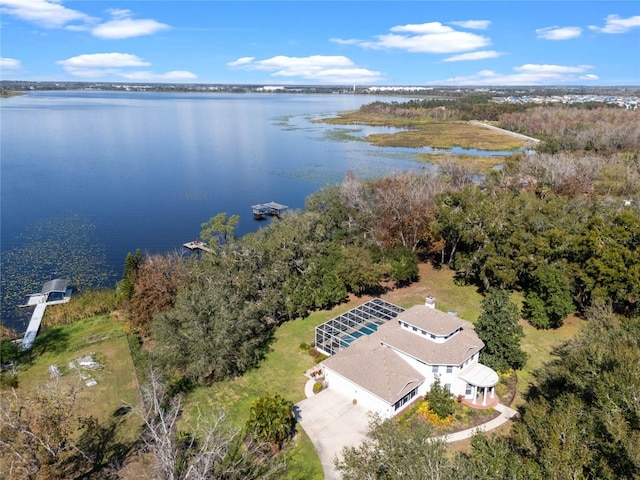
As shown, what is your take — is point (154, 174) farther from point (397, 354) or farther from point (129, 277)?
point (397, 354)

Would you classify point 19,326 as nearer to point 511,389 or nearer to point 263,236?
point 263,236

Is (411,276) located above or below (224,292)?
below

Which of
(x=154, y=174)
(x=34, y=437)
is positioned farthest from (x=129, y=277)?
(x=154, y=174)

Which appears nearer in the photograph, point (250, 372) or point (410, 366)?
point (410, 366)

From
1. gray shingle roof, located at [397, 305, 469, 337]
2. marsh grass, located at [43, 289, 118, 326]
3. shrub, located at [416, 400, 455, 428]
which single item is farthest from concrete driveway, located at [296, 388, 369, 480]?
marsh grass, located at [43, 289, 118, 326]

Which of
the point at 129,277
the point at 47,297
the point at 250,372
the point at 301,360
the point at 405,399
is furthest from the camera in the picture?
the point at 47,297

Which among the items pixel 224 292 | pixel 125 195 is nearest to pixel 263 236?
pixel 224 292

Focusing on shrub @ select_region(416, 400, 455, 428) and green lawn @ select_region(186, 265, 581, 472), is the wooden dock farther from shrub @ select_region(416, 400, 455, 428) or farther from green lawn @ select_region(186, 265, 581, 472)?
shrub @ select_region(416, 400, 455, 428)

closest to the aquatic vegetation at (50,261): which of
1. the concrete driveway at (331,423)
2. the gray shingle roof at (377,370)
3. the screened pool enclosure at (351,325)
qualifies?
the screened pool enclosure at (351,325)
